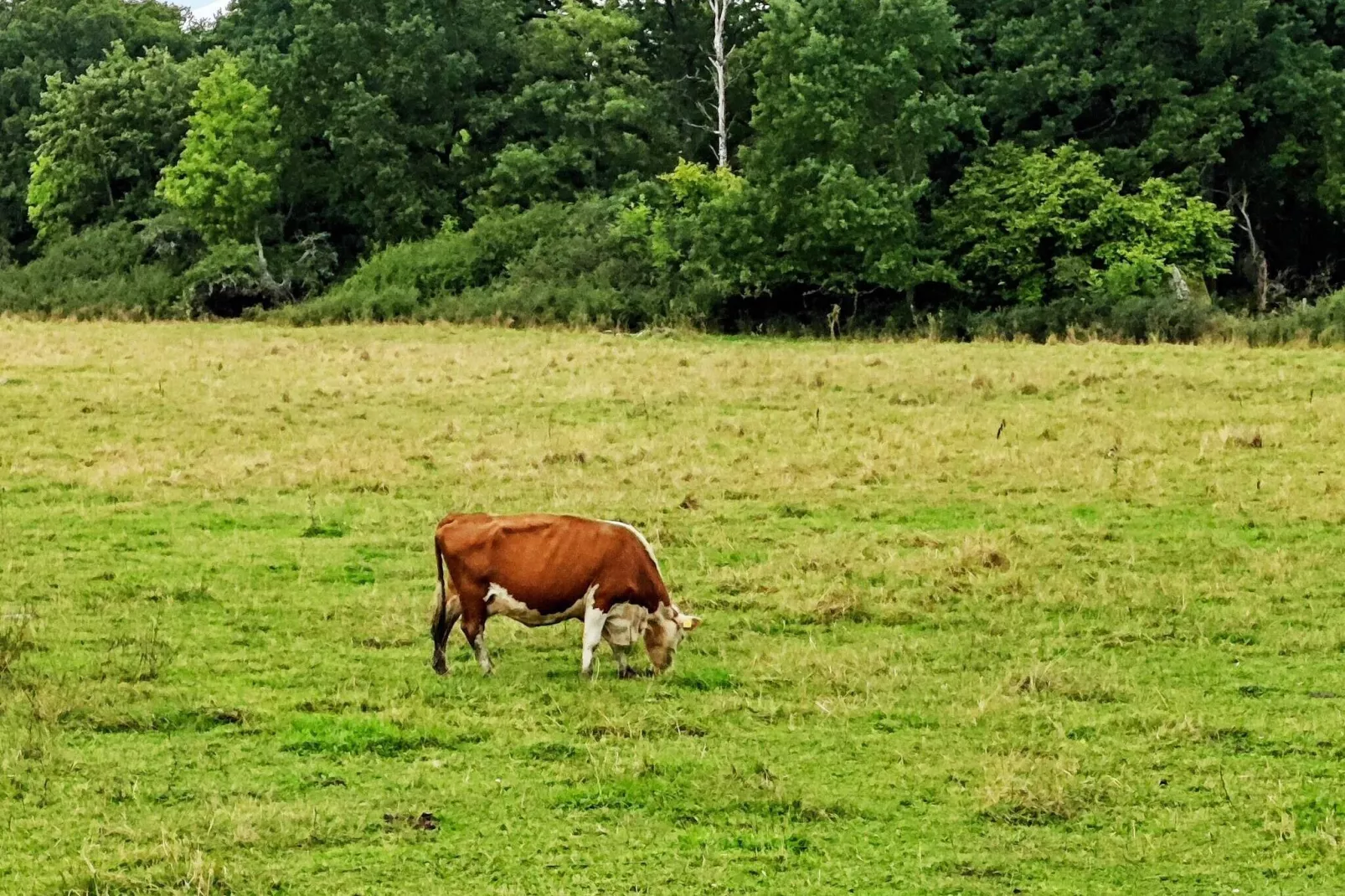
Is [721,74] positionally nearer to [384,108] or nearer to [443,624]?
[384,108]

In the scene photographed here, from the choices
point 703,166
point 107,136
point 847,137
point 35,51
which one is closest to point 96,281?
point 107,136

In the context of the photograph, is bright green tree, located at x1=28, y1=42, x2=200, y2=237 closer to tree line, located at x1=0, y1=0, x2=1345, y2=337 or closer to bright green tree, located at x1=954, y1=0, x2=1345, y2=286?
tree line, located at x1=0, y1=0, x2=1345, y2=337

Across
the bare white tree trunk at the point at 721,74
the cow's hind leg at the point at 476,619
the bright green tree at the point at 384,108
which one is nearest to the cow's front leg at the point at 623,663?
the cow's hind leg at the point at 476,619

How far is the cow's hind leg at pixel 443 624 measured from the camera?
10523 millimetres

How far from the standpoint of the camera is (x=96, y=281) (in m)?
56.3

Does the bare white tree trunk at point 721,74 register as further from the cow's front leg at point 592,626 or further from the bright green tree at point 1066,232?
the cow's front leg at point 592,626

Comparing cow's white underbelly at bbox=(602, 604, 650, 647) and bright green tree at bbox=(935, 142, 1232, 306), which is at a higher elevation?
bright green tree at bbox=(935, 142, 1232, 306)

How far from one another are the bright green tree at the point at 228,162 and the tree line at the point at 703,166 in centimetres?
14

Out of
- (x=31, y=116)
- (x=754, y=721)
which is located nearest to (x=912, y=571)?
(x=754, y=721)

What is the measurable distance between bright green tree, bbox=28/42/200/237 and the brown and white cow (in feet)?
177

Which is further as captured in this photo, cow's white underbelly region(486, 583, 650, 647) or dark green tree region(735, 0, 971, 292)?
dark green tree region(735, 0, 971, 292)

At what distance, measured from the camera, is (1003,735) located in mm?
9164

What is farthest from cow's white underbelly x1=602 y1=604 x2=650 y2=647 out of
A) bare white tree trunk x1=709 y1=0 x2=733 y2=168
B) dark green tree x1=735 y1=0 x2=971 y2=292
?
bare white tree trunk x1=709 y1=0 x2=733 y2=168

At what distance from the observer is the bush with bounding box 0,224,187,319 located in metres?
52.7
